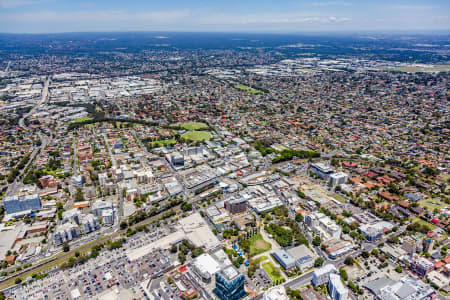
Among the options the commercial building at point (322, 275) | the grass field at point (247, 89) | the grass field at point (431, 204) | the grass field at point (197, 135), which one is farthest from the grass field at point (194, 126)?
the commercial building at point (322, 275)

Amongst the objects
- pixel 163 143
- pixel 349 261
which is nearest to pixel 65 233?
pixel 349 261

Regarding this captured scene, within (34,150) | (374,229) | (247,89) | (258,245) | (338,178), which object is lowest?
(258,245)

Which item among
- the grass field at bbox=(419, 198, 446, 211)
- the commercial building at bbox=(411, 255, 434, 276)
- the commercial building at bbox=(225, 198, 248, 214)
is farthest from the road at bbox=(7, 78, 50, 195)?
the grass field at bbox=(419, 198, 446, 211)

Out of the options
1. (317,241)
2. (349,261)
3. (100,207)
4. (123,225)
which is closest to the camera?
(349,261)

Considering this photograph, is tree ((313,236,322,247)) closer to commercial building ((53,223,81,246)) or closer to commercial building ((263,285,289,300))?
commercial building ((263,285,289,300))

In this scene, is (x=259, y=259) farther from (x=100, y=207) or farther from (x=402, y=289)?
(x=100, y=207)

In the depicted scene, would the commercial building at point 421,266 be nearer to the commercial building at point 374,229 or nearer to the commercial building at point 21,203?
the commercial building at point 374,229
